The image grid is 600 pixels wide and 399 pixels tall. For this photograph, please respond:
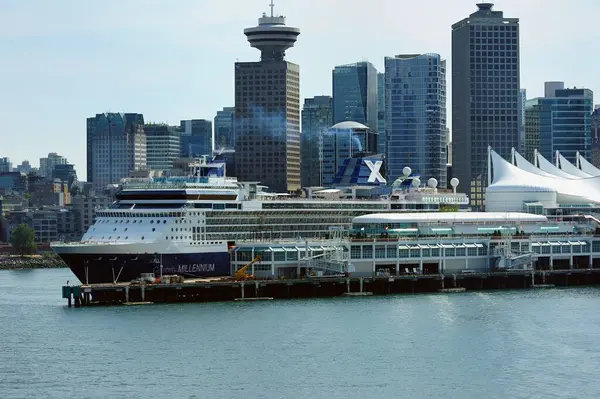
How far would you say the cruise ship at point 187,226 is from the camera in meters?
95.9

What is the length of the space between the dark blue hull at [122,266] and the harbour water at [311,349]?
306 centimetres

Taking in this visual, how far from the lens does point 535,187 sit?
4779 inches

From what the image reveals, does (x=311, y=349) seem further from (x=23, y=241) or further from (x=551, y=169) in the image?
(x=23, y=241)

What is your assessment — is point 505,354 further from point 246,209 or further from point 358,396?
point 246,209

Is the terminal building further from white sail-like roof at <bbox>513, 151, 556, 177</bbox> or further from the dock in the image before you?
the dock

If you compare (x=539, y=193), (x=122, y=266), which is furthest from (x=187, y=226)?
(x=539, y=193)

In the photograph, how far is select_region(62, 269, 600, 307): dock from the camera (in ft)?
303

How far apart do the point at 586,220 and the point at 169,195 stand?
125 feet

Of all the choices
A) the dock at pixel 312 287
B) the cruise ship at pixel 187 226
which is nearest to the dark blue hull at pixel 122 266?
the cruise ship at pixel 187 226

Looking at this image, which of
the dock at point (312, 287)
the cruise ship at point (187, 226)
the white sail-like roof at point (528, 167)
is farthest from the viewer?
the white sail-like roof at point (528, 167)

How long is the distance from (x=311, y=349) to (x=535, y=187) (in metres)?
53.3

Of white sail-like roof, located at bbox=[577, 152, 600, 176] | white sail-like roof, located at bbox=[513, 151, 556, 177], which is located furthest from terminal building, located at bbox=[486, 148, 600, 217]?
white sail-like roof, located at bbox=[577, 152, 600, 176]

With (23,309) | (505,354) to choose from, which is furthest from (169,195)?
(505,354)

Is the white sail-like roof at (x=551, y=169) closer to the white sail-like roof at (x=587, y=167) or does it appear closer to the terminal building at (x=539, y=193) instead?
the terminal building at (x=539, y=193)
